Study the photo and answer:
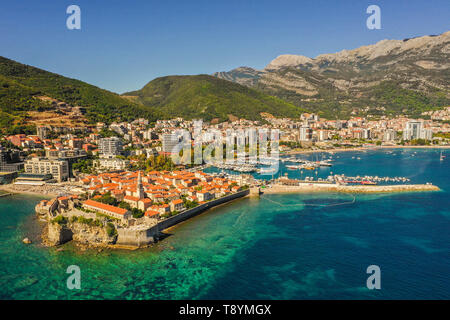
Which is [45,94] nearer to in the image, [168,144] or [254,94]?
[168,144]

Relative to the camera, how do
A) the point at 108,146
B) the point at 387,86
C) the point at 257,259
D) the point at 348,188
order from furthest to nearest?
the point at 387,86 → the point at 108,146 → the point at 348,188 → the point at 257,259

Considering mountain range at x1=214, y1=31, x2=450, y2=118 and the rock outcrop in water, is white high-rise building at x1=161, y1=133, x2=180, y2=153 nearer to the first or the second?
the rock outcrop in water

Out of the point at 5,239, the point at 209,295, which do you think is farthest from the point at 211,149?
the point at 209,295

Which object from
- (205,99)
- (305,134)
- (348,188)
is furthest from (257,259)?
(205,99)

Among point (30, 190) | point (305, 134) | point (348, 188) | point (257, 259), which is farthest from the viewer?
point (305, 134)

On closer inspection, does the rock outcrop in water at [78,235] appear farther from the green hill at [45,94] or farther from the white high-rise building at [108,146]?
the green hill at [45,94]

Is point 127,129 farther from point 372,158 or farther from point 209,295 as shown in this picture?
point 209,295

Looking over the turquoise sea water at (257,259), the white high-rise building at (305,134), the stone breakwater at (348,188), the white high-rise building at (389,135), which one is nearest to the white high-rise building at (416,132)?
the white high-rise building at (389,135)
